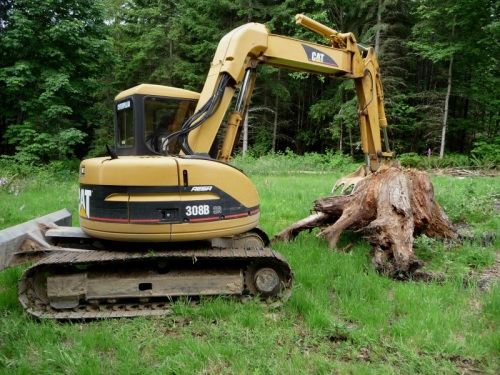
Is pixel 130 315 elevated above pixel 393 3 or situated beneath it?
situated beneath

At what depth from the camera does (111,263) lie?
3.62m

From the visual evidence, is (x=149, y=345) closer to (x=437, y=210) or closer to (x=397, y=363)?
(x=397, y=363)

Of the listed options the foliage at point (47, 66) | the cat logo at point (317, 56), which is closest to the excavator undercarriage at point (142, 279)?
the cat logo at point (317, 56)

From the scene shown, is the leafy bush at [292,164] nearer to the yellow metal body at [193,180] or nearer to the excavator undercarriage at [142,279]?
the yellow metal body at [193,180]

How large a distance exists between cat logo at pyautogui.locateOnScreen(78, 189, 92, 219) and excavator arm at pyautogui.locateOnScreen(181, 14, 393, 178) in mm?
1054

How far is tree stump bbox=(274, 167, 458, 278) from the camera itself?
448cm

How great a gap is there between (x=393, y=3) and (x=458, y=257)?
18.6m

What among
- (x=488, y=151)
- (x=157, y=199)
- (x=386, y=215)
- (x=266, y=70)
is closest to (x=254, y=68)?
(x=157, y=199)

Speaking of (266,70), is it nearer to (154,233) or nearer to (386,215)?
(386,215)

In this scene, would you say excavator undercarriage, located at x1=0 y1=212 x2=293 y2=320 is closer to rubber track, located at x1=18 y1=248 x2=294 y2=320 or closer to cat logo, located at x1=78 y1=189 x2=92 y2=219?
rubber track, located at x1=18 y1=248 x2=294 y2=320

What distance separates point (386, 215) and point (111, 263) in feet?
10.3

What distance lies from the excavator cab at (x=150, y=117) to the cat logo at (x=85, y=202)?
63cm

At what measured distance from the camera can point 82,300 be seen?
360cm

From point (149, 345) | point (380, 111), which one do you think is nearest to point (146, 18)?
point (380, 111)
